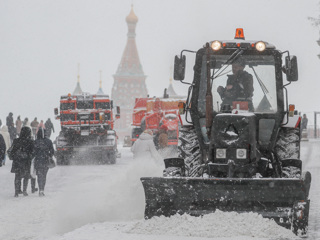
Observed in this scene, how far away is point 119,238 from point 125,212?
202cm

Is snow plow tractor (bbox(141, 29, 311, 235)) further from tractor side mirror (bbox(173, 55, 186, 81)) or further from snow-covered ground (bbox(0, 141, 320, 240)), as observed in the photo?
snow-covered ground (bbox(0, 141, 320, 240))

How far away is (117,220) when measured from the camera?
919 centimetres

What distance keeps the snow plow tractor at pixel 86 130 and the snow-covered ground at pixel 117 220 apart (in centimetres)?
1044

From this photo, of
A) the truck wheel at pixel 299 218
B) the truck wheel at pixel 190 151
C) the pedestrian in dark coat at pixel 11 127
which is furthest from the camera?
the pedestrian in dark coat at pixel 11 127

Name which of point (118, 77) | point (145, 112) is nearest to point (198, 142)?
point (145, 112)

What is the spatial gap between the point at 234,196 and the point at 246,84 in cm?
213

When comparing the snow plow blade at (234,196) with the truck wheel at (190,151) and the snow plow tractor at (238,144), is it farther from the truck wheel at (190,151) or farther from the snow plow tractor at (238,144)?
the truck wheel at (190,151)

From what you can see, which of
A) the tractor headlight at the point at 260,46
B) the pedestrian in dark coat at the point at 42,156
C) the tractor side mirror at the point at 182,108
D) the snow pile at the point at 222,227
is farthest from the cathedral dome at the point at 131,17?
the snow pile at the point at 222,227

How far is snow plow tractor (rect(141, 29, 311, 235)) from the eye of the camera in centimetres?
758

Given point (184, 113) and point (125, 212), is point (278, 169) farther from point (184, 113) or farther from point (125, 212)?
point (125, 212)

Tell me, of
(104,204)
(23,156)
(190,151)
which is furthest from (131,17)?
(190,151)

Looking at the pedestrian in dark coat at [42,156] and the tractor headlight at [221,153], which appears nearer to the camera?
the tractor headlight at [221,153]

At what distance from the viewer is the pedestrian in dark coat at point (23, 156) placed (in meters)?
13.8

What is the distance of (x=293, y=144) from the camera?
923cm
